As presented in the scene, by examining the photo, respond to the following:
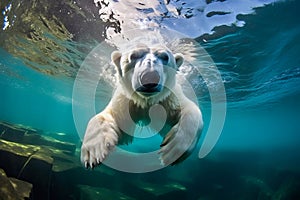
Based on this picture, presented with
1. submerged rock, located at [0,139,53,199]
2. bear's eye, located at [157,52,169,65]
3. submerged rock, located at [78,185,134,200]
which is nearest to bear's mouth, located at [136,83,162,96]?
bear's eye, located at [157,52,169,65]

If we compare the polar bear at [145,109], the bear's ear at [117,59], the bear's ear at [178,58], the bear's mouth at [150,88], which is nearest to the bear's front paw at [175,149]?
the polar bear at [145,109]

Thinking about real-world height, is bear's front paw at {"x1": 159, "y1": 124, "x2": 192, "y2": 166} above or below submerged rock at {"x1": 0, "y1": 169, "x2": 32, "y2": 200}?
above

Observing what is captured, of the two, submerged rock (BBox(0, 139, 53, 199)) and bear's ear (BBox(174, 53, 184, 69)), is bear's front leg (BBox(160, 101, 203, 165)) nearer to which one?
bear's ear (BBox(174, 53, 184, 69))

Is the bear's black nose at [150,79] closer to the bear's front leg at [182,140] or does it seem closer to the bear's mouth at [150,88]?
the bear's mouth at [150,88]

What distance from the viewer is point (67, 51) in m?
13.5

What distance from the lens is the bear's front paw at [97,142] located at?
2.86 m

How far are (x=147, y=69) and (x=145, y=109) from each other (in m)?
1.16

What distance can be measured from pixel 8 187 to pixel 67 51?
378 inches

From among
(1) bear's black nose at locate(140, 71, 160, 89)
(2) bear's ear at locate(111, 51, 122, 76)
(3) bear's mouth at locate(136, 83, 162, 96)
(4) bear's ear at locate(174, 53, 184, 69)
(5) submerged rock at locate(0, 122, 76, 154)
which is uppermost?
(4) bear's ear at locate(174, 53, 184, 69)

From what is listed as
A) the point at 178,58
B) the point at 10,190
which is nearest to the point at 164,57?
the point at 178,58

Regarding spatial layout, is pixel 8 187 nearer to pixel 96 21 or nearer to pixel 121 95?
pixel 121 95

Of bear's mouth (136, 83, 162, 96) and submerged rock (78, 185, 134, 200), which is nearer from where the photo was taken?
bear's mouth (136, 83, 162, 96)

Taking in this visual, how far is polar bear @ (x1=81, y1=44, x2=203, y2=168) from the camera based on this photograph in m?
2.88

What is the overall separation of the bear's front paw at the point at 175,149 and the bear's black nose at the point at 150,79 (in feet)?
2.17
